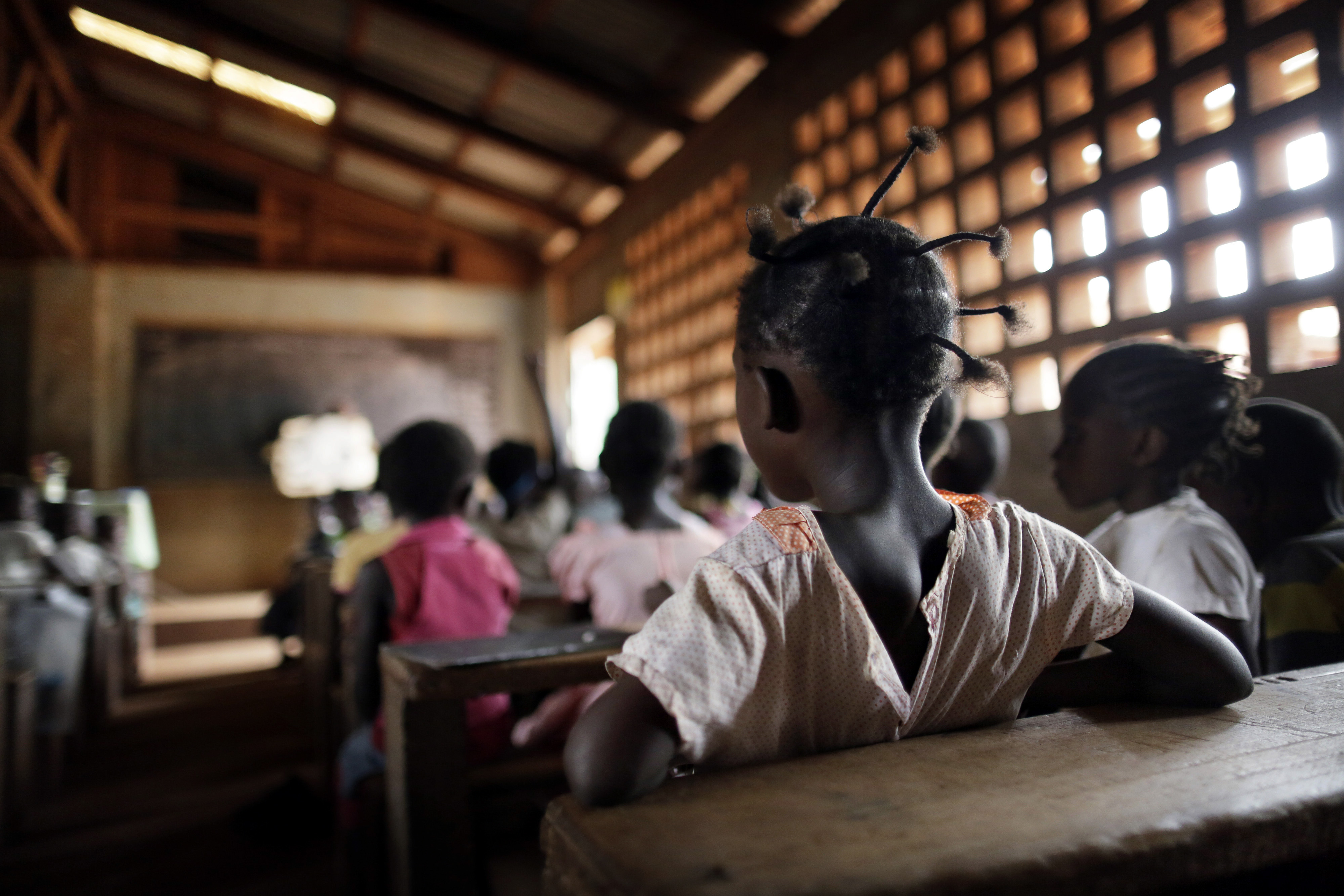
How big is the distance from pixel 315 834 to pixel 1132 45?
2.80 meters

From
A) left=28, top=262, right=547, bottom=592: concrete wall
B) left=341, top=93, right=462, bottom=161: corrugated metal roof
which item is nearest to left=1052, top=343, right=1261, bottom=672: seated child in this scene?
left=341, top=93, right=462, bottom=161: corrugated metal roof

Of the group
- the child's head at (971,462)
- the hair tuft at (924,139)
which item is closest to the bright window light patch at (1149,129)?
the child's head at (971,462)

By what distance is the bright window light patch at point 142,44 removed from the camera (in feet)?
17.2

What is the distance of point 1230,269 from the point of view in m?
1.82

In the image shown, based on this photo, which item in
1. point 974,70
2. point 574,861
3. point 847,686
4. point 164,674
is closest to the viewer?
point 574,861

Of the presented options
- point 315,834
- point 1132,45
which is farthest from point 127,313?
point 1132,45

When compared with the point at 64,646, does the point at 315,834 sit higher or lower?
lower

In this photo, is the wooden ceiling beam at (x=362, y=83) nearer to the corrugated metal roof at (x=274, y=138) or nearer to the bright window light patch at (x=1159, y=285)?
the corrugated metal roof at (x=274, y=138)

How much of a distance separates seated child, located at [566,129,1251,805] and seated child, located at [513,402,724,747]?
2.47ft

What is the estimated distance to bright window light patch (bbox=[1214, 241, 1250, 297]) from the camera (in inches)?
69.9

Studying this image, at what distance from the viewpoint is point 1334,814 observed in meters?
0.47

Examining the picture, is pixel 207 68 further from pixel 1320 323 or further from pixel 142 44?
pixel 1320 323

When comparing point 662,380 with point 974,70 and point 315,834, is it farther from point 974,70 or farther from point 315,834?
point 315,834

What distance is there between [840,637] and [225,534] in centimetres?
691
